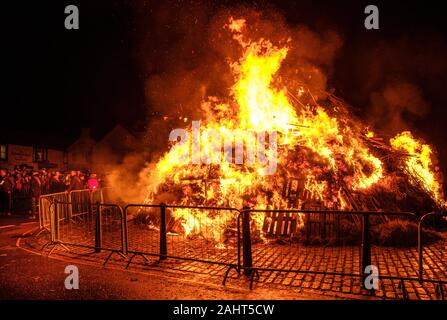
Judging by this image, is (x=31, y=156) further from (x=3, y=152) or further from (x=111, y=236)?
(x=111, y=236)

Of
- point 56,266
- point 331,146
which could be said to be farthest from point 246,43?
point 56,266

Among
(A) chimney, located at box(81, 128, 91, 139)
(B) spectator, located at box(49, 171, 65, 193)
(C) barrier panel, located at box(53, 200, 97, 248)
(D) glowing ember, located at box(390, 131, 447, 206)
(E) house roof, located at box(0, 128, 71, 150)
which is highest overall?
(A) chimney, located at box(81, 128, 91, 139)

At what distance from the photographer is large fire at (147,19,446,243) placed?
1027cm

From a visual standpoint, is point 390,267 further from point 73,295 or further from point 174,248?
point 73,295

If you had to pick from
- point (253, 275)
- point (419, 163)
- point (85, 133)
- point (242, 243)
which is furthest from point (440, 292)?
point (85, 133)

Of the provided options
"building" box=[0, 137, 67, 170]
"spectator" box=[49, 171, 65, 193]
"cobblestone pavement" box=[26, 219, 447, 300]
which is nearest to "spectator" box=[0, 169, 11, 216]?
"spectator" box=[49, 171, 65, 193]

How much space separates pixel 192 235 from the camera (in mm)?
9781

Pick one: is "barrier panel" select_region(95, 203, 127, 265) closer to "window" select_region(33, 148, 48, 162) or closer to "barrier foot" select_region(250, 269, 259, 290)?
"barrier foot" select_region(250, 269, 259, 290)

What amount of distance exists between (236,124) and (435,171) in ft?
26.7

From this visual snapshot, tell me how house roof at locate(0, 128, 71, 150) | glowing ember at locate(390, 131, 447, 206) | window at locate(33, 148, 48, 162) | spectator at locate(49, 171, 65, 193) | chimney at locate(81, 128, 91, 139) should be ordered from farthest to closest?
chimney at locate(81, 128, 91, 139), window at locate(33, 148, 48, 162), house roof at locate(0, 128, 71, 150), spectator at locate(49, 171, 65, 193), glowing ember at locate(390, 131, 447, 206)

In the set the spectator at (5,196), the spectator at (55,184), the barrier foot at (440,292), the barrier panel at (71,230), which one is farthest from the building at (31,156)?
the barrier foot at (440,292)

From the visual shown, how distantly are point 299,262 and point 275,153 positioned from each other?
4781 mm

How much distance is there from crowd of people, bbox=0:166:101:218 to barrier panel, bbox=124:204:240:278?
525cm

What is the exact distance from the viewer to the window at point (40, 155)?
3590 cm
